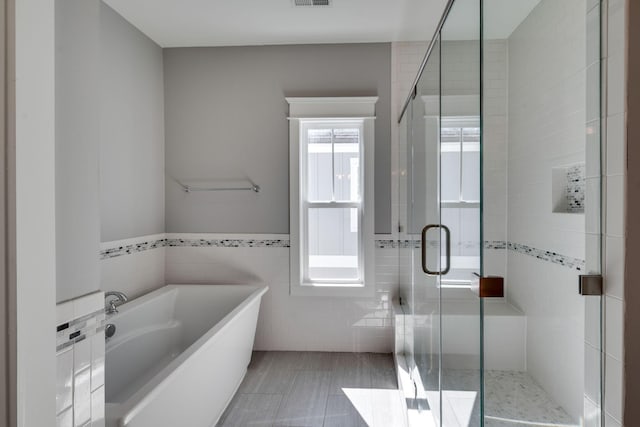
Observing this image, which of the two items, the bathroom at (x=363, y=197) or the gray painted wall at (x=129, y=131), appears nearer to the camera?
the bathroom at (x=363, y=197)

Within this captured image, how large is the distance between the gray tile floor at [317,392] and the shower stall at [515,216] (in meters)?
0.82

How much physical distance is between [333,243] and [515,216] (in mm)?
2070

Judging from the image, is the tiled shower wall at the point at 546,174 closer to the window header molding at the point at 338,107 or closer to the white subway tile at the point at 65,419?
the white subway tile at the point at 65,419

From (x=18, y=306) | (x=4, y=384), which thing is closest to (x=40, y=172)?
(x=18, y=306)

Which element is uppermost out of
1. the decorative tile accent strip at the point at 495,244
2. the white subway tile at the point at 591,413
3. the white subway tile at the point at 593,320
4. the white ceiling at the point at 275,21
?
the white ceiling at the point at 275,21

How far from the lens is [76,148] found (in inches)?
42.4

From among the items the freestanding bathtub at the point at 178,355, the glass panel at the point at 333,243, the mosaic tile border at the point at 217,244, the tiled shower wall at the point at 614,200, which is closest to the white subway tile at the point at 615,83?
the tiled shower wall at the point at 614,200

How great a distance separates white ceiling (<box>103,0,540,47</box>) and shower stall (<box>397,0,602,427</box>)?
1270 millimetres

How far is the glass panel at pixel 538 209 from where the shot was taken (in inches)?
42.0

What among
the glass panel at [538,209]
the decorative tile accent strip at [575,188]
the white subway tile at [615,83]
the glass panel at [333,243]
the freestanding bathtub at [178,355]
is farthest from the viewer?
the glass panel at [333,243]

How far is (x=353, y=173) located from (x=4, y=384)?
2780mm

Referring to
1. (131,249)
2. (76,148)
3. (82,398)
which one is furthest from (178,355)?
(76,148)

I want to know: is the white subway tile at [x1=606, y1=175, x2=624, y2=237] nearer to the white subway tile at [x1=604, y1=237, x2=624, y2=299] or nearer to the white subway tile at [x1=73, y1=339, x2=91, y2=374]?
the white subway tile at [x1=604, y1=237, x2=624, y2=299]

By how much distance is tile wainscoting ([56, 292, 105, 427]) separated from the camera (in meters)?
1.01
